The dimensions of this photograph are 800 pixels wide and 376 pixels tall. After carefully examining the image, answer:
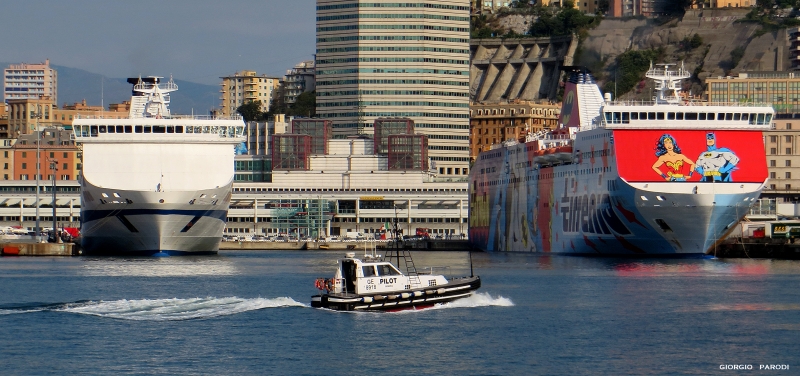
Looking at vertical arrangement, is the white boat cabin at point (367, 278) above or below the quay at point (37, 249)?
above

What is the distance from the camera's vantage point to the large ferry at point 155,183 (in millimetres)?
93688

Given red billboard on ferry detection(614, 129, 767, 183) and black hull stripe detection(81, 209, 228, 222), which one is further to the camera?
black hull stripe detection(81, 209, 228, 222)

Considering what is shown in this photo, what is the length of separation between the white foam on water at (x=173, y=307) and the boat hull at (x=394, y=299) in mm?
2704

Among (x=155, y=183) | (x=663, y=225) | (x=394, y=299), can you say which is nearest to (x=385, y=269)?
(x=394, y=299)

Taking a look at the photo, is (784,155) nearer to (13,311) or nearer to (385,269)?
(385,269)

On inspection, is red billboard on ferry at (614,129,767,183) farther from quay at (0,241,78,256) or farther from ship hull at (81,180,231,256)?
quay at (0,241,78,256)

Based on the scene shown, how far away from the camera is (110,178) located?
312 ft

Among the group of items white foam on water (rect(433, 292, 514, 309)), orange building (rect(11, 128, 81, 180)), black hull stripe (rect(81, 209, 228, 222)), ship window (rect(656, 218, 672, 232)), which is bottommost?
white foam on water (rect(433, 292, 514, 309))

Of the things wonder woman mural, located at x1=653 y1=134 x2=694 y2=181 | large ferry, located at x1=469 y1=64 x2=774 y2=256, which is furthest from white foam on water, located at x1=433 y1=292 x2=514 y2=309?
wonder woman mural, located at x1=653 y1=134 x2=694 y2=181

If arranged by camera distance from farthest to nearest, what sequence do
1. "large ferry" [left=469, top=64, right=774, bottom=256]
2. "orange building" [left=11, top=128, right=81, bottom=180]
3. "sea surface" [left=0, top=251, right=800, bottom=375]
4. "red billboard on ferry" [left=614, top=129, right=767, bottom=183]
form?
1. "orange building" [left=11, top=128, right=81, bottom=180]
2. "red billboard on ferry" [left=614, top=129, right=767, bottom=183]
3. "large ferry" [left=469, top=64, right=774, bottom=256]
4. "sea surface" [left=0, top=251, right=800, bottom=375]

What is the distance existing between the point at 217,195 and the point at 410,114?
308 feet

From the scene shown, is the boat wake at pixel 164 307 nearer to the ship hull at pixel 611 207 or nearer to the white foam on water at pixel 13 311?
the white foam on water at pixel 13 311

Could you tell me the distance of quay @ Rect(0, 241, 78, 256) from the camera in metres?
106

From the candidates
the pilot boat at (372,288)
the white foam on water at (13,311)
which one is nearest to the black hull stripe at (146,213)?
the white foam on water at (13,311)
